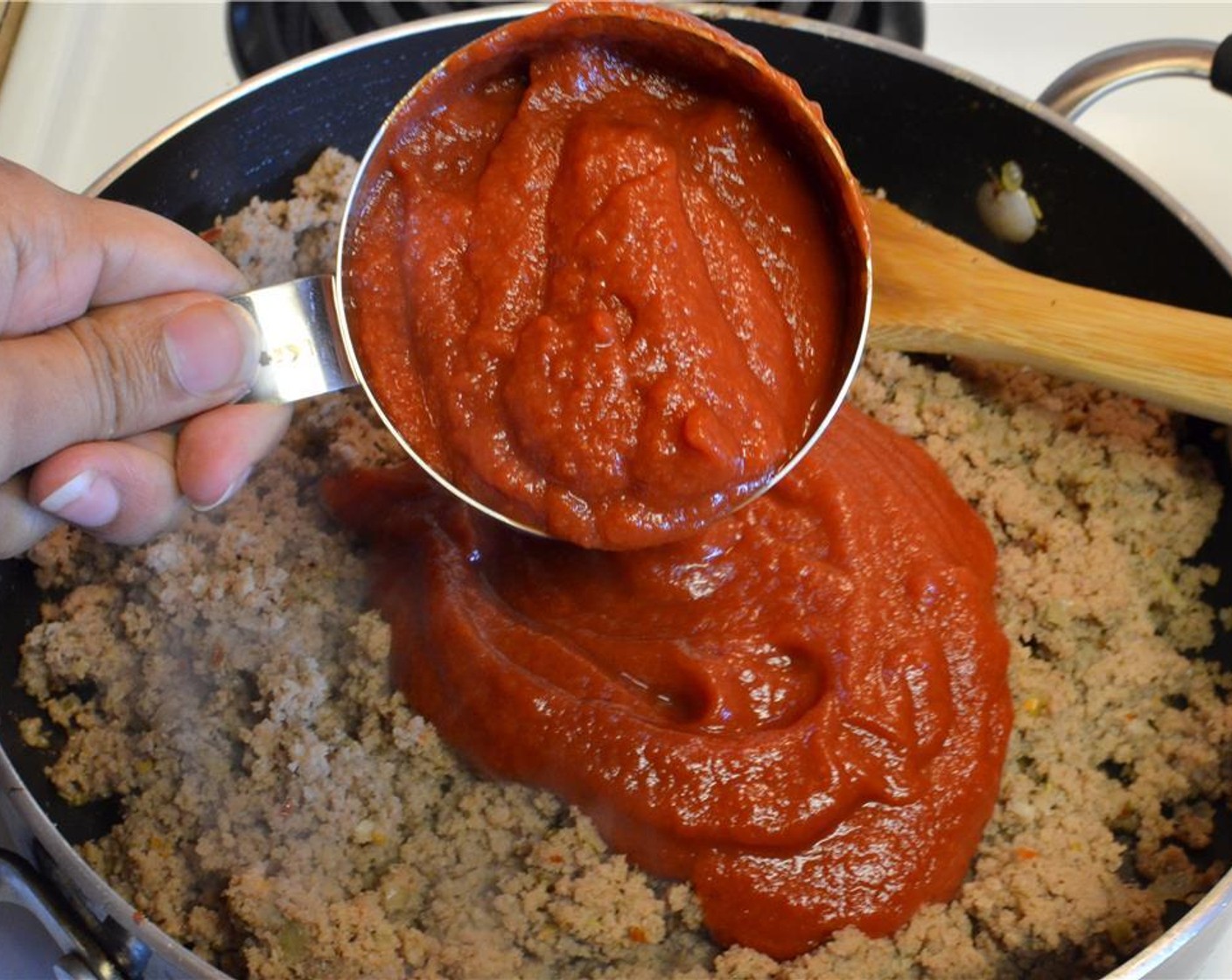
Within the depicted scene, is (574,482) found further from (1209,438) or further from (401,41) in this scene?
(1209,438)

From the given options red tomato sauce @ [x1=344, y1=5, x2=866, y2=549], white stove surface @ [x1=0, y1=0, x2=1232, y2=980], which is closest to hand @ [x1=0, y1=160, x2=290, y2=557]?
red tomato sauce @ [x1=344, y1=5, x2=866, y2=549]

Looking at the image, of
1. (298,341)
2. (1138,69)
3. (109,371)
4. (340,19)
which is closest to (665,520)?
(298,341)

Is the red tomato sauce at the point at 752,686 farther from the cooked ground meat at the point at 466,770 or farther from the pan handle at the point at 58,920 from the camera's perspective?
the pan handle at the point at 58,920

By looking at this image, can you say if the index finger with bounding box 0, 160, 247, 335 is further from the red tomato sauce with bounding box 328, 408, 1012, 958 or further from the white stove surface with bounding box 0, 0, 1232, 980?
the white stove surface with bounding box 0, 0, 1232, 980

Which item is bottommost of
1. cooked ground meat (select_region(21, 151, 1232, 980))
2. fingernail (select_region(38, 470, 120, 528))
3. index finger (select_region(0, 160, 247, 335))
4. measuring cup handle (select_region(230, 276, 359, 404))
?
cooked ground meat (select_region(21, 151, 1232, 980))

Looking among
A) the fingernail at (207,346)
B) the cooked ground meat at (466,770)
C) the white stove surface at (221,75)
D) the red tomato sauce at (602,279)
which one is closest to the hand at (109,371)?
the fingernail at (207,346)

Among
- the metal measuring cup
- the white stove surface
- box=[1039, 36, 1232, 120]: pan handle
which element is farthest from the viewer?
the white stove surface

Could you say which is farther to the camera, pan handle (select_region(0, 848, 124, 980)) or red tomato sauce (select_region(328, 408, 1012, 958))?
red tomato sauce (select_region(328, 408, 1012, 958))
